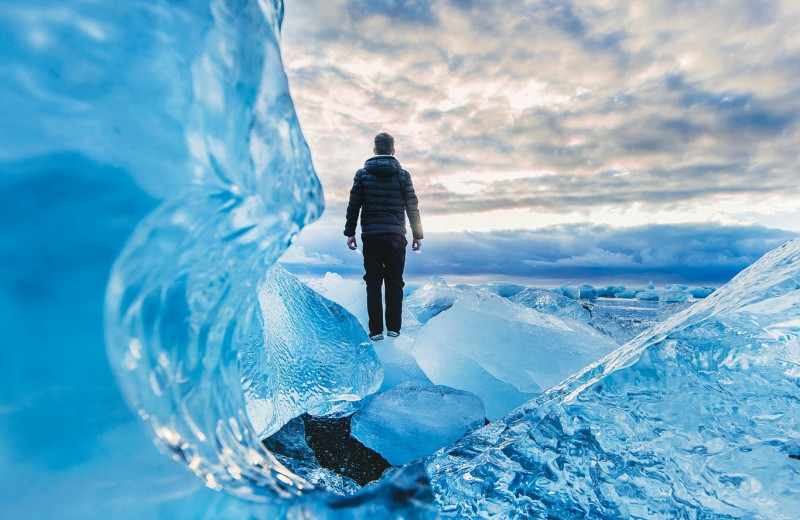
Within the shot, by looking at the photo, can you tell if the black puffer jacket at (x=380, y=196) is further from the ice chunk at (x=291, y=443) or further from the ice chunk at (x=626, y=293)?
the ice chunk at (x=626, y=293)

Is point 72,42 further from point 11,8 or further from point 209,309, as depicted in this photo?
point 209,309

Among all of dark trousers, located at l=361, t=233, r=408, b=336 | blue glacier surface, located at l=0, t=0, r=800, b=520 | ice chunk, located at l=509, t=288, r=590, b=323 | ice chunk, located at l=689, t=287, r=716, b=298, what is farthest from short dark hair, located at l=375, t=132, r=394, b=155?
ice chunk, located at l=689, t=287, r=716, b=298

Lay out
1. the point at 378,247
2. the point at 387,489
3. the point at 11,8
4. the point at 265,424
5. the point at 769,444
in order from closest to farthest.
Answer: the point at 11,8, the point at 387,489, the point at 769,444, the point at 265,424, the point at 378,247

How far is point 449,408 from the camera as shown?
2066 millimetres

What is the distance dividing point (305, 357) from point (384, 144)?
7.14ft

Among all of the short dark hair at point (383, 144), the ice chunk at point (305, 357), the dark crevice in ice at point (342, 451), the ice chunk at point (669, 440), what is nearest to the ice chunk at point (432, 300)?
the short dark hair at point (383, 144)

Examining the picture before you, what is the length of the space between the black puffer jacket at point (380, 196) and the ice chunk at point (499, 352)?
1.20 meters

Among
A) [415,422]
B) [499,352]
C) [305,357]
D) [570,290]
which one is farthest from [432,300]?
[570,290]

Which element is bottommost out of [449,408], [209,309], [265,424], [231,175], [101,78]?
[265,424]

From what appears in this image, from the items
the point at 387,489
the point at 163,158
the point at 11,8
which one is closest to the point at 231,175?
the point at 163,158

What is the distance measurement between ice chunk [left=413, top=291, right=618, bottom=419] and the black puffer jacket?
3.95 feet

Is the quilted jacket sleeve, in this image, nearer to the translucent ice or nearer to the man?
the man

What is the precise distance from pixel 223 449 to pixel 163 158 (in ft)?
1.66

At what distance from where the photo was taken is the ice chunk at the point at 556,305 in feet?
15.1
